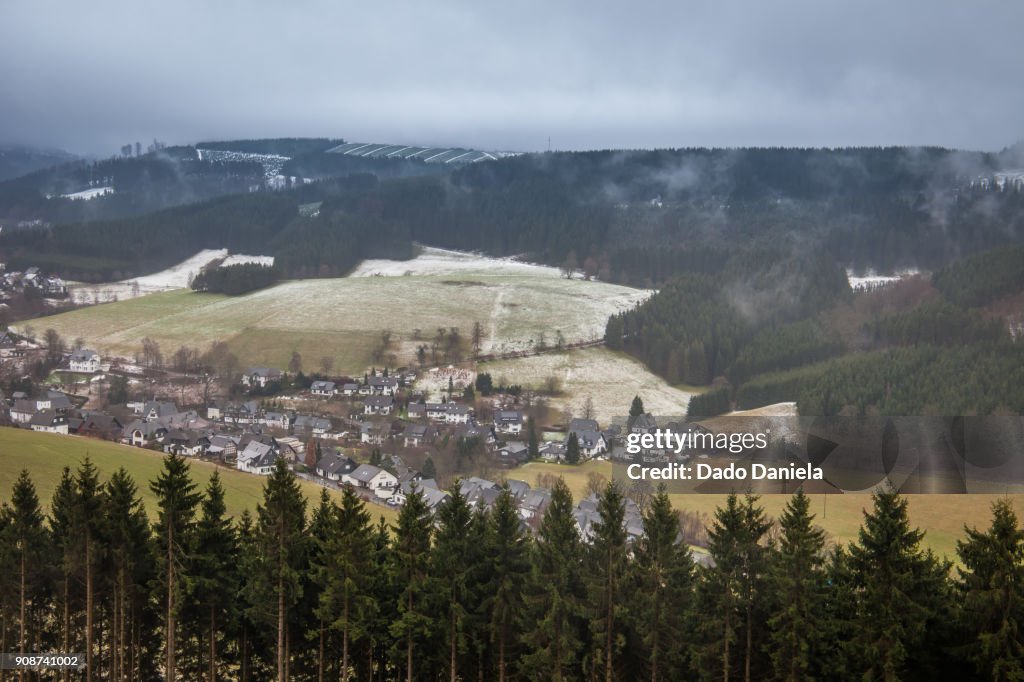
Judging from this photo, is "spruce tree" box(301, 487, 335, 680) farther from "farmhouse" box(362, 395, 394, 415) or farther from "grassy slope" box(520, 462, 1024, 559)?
"farmhouse" box(362, 395, 394, 415)

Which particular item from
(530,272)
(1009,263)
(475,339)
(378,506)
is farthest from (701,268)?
(378,506)

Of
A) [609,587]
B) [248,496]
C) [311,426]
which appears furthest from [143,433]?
[609,587]

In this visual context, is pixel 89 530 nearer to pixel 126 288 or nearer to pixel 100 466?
pixel 100 466

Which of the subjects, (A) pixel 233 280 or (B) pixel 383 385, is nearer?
(B) pixel 383 385

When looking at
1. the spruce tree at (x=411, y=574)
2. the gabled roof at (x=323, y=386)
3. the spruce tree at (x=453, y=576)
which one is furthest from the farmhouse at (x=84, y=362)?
the spruce tree at (x=453, y=576)

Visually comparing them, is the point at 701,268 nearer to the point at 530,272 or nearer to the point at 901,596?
the point at 530,272

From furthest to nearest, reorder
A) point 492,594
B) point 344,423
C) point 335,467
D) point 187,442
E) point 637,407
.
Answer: point 637,407 < point 344,423 < point 187,442 < point 335,467 < point 492,594
